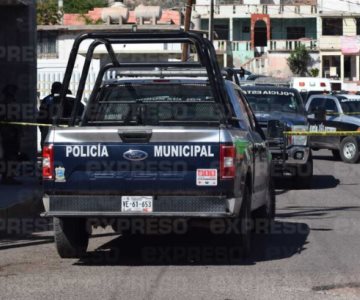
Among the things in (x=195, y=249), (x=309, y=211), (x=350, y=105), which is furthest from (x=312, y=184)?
(x=195, y=249)

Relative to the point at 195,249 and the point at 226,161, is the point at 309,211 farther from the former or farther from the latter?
the point at 226,161

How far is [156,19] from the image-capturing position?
47.8 meters

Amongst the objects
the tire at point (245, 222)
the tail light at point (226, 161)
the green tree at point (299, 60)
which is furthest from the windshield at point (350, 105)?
the green tree at point (299, 60)

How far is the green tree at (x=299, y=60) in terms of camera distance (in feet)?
234

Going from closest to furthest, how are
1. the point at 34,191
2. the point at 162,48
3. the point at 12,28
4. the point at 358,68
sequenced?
the point at 34,191, the point at 12,28, the point at 162,48, the point at 358,68

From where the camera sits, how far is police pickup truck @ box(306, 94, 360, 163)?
1046 inches

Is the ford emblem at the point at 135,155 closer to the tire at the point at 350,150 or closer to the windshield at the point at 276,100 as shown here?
the windshield at the point at 276,100

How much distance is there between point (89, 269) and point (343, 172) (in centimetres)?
1524

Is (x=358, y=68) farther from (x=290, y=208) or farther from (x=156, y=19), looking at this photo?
(x=290, y=208)

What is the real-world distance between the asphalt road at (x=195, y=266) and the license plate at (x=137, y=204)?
65 cm

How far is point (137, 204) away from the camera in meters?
9.73

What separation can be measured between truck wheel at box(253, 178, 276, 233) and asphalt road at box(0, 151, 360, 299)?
0.48 feet

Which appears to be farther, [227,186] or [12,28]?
[12,28]

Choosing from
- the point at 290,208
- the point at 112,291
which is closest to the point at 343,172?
the point at 290,208
